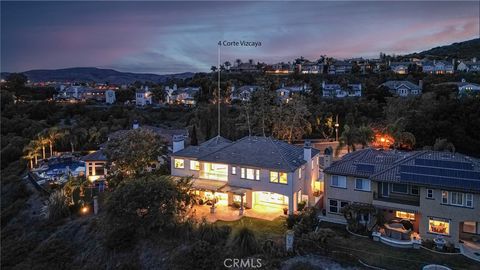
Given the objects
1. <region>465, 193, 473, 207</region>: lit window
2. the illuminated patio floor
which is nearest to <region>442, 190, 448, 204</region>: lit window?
<region>465, 193, 473, 207</region>: lit window

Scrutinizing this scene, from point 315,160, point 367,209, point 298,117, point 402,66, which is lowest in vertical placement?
point 367,209

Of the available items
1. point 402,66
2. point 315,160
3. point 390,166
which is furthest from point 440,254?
point 402,66

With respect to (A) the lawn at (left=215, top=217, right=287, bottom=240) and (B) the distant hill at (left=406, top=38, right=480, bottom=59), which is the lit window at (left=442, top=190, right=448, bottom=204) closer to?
(A) the lawn at (left=215, top=217, right=287, bottom=240)

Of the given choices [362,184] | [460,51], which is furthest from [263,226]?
[460,51]

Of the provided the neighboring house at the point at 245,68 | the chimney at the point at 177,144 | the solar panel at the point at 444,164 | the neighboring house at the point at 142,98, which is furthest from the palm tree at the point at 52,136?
the neighboring house at the point at 245,68

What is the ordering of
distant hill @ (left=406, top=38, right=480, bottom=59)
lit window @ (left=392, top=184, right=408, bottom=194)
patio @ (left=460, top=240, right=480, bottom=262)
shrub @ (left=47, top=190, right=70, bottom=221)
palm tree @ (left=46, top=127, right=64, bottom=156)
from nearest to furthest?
patio @ (left=460, top=240, right=480, bottom=262)
lit window @ (left=392, top=184, right=408, bottom=194)
shrub @ (left=47, top=190, right=70, bottom=221)
palm tree @ (left=46, top=127, right=64, bottom=156)
distant hill @ (left=406, top=38, right=480, bottom=59)

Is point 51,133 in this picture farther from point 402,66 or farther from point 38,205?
point 402,66
